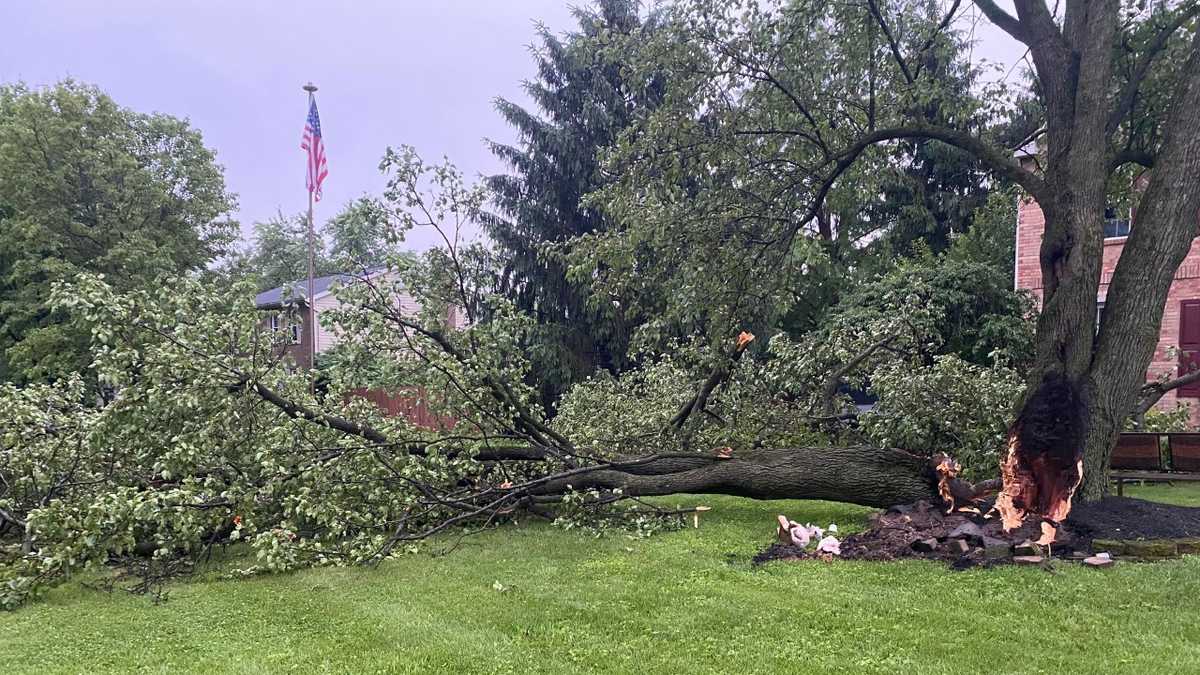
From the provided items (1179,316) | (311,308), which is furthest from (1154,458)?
(311,308)

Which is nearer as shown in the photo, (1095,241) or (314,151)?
(1095,241)

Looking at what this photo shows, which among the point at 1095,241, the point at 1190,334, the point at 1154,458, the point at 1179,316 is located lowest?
the point at 1154,458

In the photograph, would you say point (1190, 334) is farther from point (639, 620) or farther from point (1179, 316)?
point (639, 620)

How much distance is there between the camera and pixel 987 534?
486 centimetres

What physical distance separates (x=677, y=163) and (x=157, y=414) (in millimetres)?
4737

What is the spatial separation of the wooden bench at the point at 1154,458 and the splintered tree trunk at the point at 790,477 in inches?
106

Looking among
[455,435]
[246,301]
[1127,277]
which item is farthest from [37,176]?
[1127,277]

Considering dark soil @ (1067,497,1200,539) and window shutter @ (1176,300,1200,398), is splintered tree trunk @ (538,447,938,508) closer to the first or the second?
dark soil @ (1067,497,1200,539)

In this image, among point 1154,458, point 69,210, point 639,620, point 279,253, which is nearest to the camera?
point 639,620

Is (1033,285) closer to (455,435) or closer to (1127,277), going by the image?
(1127,277)

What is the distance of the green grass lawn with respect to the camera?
10.5ft

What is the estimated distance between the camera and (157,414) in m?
5.19

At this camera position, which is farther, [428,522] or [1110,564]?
[428,522]

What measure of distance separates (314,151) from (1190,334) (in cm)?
2054
